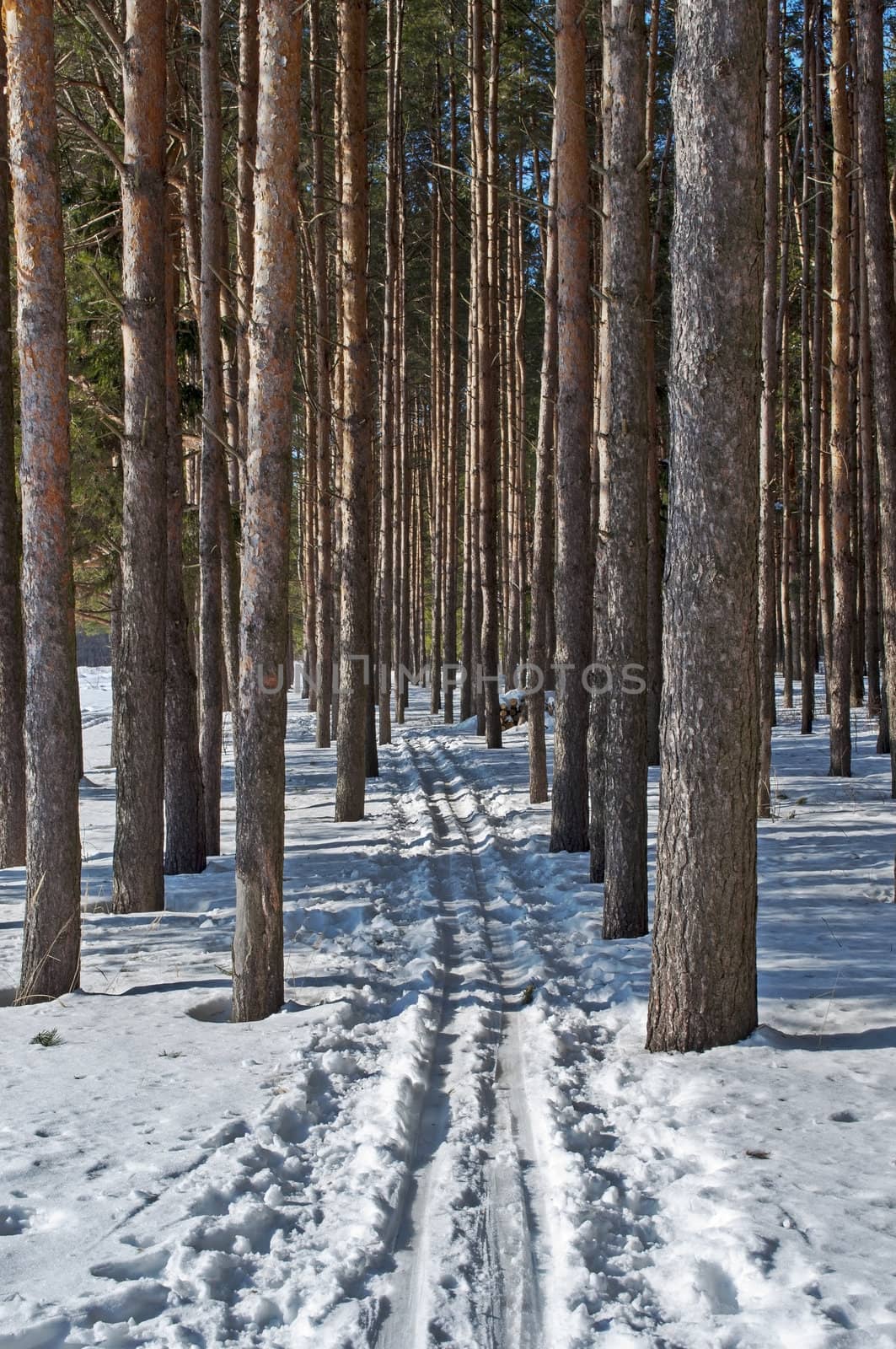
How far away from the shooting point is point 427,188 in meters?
28.1

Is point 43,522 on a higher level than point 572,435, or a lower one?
lower

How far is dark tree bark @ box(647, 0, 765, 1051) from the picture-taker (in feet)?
16.9

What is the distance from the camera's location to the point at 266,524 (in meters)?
A: 6.34

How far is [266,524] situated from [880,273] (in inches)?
267

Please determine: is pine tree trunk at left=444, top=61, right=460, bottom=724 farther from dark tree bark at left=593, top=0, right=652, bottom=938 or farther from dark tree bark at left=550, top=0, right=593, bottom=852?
dark tree bark at left=593, top=0, right=652, bottom=938

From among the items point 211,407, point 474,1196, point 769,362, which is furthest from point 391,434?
point 474,1196

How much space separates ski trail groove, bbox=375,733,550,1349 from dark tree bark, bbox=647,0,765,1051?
3.54 ft

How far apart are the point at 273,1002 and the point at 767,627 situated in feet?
30.9

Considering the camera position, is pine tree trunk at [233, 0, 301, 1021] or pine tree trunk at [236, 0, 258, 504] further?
pine tree trunk at [236, 0, 258, 504]

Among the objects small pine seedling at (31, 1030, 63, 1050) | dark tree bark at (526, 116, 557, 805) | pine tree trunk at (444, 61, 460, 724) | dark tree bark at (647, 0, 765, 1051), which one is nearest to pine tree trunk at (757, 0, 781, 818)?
dark tree bark at (526, 116, 557, 805)

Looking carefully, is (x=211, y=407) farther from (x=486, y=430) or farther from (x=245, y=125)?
(x=486, y=430)

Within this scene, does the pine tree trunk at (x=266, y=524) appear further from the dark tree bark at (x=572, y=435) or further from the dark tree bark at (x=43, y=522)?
the dark tree bark at (x=572, y=435)

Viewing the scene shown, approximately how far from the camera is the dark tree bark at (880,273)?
9578 mm

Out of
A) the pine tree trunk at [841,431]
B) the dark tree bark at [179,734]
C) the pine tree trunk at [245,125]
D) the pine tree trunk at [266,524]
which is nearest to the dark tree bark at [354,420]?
the pine tree trunk at [245,125]
